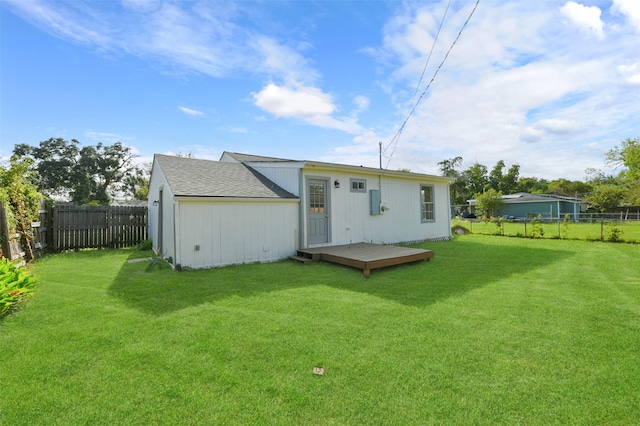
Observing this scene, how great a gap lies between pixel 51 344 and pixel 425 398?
3343 mm

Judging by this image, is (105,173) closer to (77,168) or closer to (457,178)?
(77,168)

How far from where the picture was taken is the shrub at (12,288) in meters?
3.57

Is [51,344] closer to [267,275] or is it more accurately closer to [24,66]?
[267,275]

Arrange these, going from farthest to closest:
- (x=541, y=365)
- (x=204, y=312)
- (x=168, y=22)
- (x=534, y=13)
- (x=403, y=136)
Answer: (x=403, y=136), (x=168, y=22), (x=534, y=13), (x=204, y=312), (x=541, y=365)

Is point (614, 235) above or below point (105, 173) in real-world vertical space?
below

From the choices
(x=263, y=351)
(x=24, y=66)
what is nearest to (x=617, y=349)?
(x=263, y=351)

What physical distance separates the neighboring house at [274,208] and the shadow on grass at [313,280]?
0.61 metres

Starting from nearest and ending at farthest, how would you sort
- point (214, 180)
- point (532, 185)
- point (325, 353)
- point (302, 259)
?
1. point (325, 353)
2. point (302, 259)
3. point (214, 180)
4. point (532, 185)

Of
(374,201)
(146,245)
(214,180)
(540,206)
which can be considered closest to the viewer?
(214,180)

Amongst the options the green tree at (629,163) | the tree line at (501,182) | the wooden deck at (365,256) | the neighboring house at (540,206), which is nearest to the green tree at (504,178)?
the tree line at (501,182)

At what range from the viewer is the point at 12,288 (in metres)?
3.87

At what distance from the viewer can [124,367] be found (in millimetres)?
2492

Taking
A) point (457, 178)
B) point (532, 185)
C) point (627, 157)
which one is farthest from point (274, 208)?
point (532, 185)

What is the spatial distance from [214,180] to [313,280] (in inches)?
160
